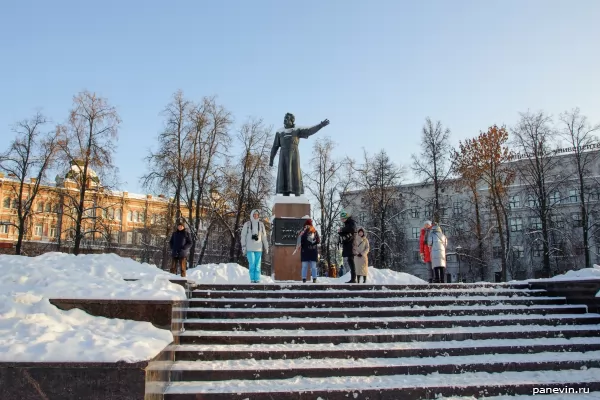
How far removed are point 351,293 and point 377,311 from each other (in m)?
0.86

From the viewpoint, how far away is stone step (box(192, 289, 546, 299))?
25.7 ft

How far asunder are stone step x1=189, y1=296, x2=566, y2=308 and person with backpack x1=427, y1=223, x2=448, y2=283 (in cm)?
269

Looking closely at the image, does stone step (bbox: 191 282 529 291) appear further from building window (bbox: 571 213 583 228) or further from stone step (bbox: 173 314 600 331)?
building window (bbox: 571 213 583 228)

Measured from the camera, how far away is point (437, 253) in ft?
36.6

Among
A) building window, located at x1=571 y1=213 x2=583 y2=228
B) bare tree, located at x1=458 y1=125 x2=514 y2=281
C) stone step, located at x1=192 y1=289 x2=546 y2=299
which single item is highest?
bare tree, located at x1=458 y1=125 x2=514 y2=281

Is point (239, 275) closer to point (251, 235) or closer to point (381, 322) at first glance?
point (251, 235)

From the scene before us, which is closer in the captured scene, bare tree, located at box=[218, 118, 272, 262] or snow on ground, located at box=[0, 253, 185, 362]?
snow on ground, located at box=[0, 253, 185, 362]

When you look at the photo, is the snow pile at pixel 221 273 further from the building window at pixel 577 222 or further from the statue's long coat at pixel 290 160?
the building window at pixel 577 222

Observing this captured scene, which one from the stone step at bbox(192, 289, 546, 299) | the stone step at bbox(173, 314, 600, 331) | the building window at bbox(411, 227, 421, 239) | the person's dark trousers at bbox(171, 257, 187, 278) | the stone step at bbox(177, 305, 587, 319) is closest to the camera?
the stone step at bbox(173, 314, 600, 331)

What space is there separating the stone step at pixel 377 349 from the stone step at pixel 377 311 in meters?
1.03

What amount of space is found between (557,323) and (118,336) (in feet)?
22.3

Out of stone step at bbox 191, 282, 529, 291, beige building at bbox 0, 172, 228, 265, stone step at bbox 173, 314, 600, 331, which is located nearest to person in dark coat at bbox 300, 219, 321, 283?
stone step at bbox 191, 282, 529, 291

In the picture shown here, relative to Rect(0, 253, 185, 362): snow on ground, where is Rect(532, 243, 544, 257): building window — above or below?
above

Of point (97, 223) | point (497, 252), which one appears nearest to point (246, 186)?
point (97, 223)
